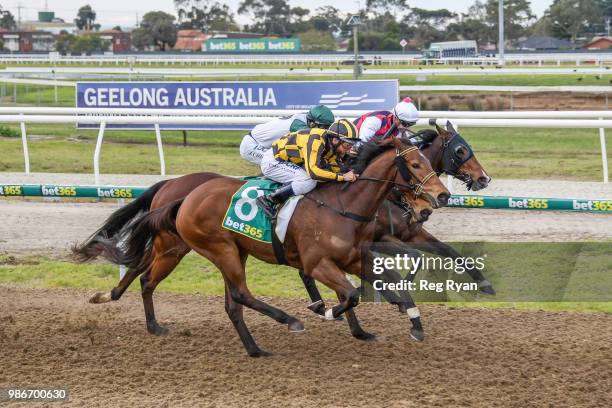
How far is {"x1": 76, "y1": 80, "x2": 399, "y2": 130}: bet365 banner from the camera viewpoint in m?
12.1

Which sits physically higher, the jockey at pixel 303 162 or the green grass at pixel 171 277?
the jockey at pixel 303 162

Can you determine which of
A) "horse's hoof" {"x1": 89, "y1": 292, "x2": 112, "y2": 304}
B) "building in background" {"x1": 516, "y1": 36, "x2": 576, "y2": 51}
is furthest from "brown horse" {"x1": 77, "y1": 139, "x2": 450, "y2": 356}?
"building in background" {"x1": 516, "y1": 36, "x2": 576, "y2": 51}

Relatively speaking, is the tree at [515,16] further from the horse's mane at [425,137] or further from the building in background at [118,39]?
the horse's mane at [425,137]

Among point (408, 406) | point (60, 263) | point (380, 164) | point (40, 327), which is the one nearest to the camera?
point (408, 406)

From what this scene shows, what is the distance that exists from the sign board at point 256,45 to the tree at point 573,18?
873 inches

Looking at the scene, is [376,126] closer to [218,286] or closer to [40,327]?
[218,286]

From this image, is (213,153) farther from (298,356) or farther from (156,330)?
(298,356)

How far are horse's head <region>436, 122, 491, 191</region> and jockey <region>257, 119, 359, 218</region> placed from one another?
911mm

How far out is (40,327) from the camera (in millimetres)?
6332

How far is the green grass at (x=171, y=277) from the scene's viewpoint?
745 cm

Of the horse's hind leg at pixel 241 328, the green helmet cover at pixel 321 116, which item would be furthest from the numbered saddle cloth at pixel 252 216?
the green helmet cover at pixel 321 116

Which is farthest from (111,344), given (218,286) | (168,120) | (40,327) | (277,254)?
(168,120)

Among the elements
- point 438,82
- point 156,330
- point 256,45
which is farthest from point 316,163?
point 256,45

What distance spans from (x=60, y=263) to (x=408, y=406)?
4389 millimetres
